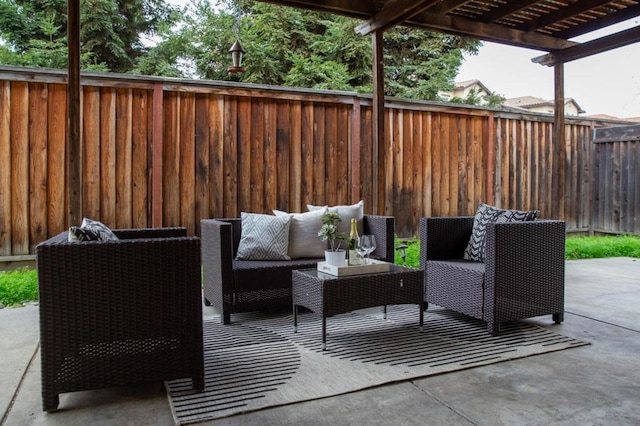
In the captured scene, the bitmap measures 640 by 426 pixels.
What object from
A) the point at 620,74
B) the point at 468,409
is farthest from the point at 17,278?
the point at 620,74

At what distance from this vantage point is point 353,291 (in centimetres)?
267

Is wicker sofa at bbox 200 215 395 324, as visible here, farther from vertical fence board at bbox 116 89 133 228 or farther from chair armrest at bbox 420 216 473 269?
vertical fence board at bbox 116 89 133 228

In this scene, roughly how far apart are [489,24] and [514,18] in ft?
0.87

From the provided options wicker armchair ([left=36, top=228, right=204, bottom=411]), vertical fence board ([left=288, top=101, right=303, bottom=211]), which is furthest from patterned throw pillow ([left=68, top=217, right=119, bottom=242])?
vertical fence board ([left=288, top=101, right=303, bottom=211])

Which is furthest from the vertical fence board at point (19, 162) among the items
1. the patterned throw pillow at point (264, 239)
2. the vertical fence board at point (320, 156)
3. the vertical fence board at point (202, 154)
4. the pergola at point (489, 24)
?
the vertical fence board at point (320, 156)

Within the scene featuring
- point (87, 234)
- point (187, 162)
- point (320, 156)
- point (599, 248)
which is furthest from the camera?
point (599, 248)

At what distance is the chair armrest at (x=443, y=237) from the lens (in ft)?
11.3

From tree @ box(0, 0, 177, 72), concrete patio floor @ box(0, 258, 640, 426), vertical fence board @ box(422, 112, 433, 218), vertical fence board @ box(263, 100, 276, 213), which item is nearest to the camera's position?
concrete patio floor @ box(0, 258, 640, 426)

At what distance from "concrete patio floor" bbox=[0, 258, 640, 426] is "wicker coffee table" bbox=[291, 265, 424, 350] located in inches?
23.6

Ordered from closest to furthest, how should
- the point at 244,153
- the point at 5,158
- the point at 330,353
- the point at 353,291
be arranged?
the point at 330,353
the point at 353,291
the point at 5,158
the point at 244,153

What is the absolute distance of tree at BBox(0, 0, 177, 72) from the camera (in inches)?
305

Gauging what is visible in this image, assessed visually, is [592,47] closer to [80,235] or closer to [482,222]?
[482,222]

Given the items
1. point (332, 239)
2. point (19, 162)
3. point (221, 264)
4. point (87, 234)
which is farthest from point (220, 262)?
point (19, 162)

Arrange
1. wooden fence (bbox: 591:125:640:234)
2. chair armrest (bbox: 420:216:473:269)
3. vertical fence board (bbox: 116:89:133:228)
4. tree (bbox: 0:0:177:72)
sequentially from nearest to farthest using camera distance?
1. chair armrest (bbox: 420:216:473:269)
2. vertical fence board (bbox: 116:89:133:228)
3. wooden fence (bbox: 591:125:640:234)
4. tree (bbox: 0:0:177:72)
